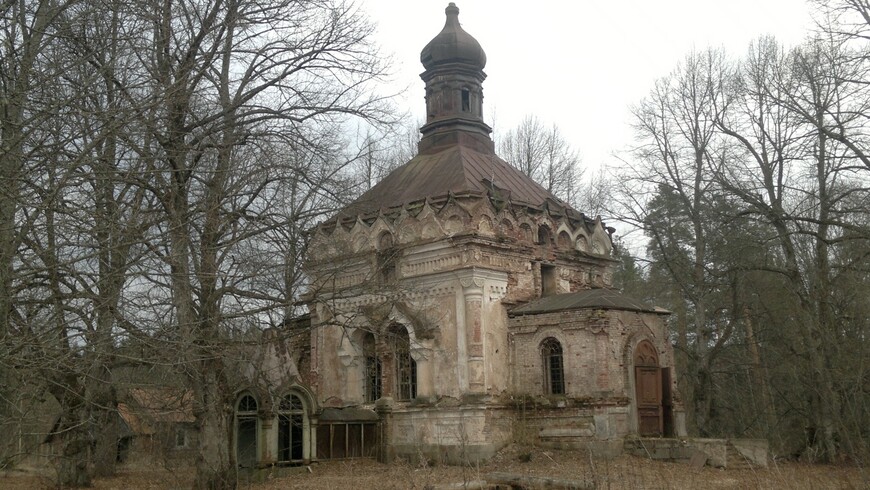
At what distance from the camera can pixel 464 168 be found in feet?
73.7

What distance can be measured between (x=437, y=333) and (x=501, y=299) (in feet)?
5.79

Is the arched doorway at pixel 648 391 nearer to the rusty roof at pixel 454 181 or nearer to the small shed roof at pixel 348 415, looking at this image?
the rusty roof at pixel 454 181

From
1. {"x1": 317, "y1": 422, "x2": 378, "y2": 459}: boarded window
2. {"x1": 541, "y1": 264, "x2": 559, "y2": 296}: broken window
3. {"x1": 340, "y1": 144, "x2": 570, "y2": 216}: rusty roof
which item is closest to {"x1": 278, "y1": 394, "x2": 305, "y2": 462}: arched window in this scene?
{"x1": 317, "y1": 422, "x2": 378, "y2": 459}: boarded window

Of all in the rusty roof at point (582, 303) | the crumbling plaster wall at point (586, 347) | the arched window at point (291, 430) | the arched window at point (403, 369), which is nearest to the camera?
the arched window at point (291, 430)

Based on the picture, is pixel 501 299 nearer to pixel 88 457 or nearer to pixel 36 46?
pixel 88 457

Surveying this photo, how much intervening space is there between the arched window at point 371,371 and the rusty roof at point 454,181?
136 inches

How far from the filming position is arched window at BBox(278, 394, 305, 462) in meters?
18.2

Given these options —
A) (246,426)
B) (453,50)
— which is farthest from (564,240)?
(246,426)

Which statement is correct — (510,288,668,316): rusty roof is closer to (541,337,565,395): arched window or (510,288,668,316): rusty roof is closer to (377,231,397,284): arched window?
→ (541,337,565,395): arched window

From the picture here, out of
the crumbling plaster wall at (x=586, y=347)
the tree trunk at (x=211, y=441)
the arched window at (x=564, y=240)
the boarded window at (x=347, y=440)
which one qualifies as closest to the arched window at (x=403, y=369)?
the boarded window at (x=347, y=440)

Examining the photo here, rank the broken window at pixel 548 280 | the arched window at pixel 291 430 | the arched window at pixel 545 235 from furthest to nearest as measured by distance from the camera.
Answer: the arched window at pixel 545 235, the broken window at pixel 548 280, the arched window at pixel 291 430

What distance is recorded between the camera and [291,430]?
18.3 metres

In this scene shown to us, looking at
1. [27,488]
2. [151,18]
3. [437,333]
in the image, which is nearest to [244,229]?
[151,18]

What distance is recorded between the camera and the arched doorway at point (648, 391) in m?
19.4
